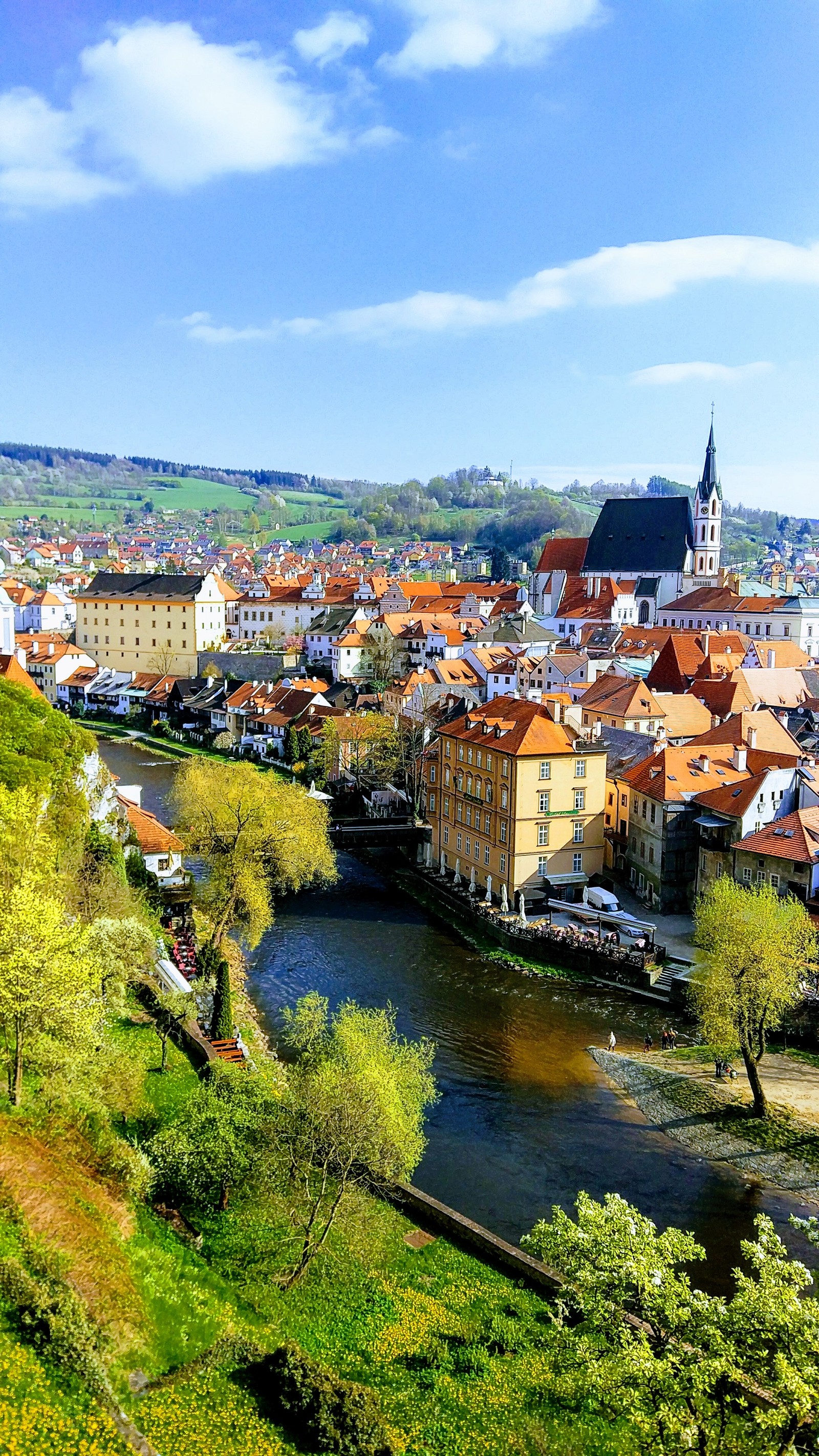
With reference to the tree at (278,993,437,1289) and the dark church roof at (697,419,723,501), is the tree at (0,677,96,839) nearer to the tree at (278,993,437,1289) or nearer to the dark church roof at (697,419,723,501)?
the tree at (278,993,437,1289)

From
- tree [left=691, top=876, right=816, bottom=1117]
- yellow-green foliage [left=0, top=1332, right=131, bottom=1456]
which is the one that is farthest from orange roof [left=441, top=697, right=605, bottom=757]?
yellow-green foliage [left=0, top=1332, right=131, bottom=1456]

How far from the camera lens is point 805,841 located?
1174 inches

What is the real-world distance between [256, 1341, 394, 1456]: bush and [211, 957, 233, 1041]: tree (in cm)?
1118

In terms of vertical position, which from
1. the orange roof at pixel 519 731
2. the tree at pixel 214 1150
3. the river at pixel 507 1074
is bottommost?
the river at pixel 507 1074

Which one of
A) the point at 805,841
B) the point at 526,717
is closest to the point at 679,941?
the point at 805,841

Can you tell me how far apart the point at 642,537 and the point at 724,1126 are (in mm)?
80324

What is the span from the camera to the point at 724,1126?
21766 mm

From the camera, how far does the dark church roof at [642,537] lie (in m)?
94.2

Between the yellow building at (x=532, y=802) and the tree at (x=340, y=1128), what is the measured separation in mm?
17768

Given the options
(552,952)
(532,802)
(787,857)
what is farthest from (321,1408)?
(532,802)

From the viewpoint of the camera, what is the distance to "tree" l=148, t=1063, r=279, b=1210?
50.1ft

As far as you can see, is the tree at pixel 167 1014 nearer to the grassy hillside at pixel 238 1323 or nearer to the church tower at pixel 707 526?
the grassy hillside at pixel 238 1323

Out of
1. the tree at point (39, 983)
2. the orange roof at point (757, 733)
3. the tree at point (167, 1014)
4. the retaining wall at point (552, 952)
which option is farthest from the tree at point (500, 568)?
the tree at point (39, 983)

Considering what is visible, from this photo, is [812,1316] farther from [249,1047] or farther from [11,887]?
[249,1047]
